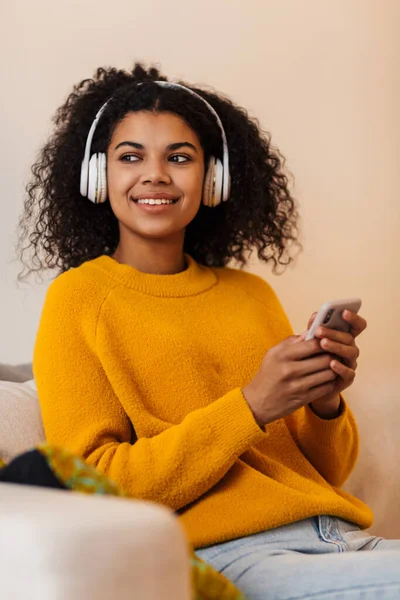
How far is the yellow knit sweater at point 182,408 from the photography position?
1162 millimetres

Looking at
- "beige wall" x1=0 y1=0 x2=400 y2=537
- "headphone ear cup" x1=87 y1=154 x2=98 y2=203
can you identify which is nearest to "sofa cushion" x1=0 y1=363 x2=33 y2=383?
"beige wall" x1=0 y1=0 x2=400 y2=537

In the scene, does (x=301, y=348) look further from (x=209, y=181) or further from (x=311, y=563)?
(x=209, y=181)

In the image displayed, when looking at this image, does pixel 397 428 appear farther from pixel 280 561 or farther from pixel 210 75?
pixel 210 75

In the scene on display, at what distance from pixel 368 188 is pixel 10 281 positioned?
1038 mm

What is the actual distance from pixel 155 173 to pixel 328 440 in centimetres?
52

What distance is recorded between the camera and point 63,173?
155 cm

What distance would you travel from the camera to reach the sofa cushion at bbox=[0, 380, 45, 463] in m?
1.25

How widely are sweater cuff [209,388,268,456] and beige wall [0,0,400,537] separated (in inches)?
25.1

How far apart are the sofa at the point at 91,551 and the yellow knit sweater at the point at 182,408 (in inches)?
20.5

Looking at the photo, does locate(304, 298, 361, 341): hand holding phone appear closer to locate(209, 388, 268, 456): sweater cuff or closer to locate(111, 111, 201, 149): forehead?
locate(209, 388, 268, 456): sweater cuff

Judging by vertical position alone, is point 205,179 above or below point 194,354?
above

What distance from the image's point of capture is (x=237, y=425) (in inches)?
45.6

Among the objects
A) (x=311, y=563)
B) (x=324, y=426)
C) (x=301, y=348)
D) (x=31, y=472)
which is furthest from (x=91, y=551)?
(x=324, y=426)

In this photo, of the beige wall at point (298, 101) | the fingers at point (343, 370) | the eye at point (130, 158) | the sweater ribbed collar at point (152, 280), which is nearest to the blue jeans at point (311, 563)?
the fingers at point (343, 370)
